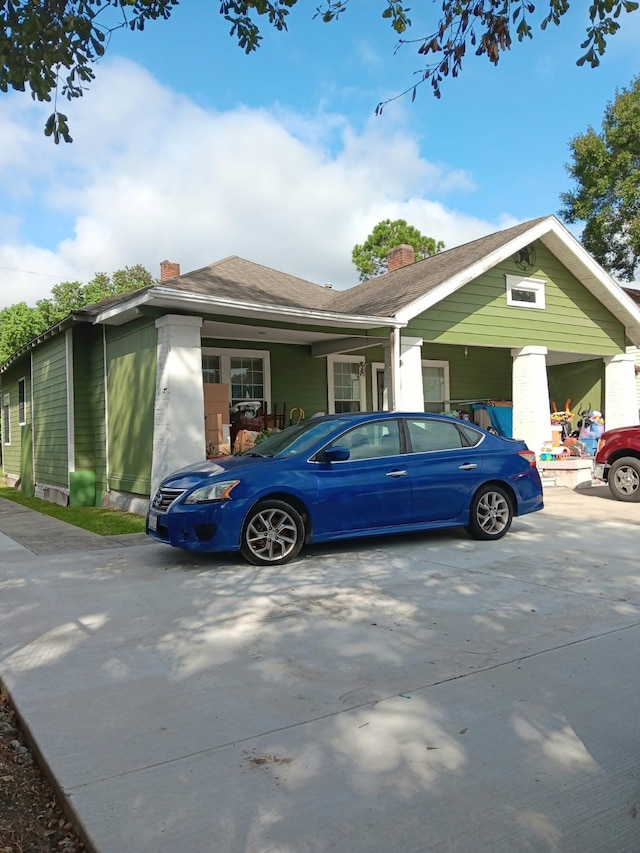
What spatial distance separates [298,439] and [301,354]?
7671mm

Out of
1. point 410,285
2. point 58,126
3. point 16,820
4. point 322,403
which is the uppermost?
point 410,285

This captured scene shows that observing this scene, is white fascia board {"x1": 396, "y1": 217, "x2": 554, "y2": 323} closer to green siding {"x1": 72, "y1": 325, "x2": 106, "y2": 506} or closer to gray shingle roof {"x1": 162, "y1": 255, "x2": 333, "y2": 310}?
gray shingle roof {"x1": 162, "y1": 255, "x2": 333, "y2": 310}

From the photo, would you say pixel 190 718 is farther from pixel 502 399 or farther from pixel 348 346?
pixel 502 399

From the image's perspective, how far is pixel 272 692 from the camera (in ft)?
12.0

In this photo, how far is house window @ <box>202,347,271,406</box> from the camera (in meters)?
13.8

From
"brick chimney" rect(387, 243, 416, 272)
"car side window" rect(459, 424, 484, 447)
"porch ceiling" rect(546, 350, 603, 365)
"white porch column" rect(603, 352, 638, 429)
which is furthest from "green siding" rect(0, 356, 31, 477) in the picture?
"white porch column" rect(603, 352, 638, 429)

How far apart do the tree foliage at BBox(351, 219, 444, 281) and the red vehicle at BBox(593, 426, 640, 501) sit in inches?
1184

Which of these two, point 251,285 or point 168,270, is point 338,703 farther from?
point 168,270

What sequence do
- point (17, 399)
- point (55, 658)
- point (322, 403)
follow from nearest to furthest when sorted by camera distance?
point (55, 658) → point (322, 403) → point (17, 399)

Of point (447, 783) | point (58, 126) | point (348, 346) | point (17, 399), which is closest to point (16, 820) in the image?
point (447, 783)

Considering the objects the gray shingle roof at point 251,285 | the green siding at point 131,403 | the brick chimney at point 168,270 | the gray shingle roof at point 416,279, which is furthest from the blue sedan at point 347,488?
the brick chimney at point 168,270

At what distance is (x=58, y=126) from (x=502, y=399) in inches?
642

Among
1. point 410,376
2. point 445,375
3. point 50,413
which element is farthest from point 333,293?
point 50,413

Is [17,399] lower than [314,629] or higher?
higher
